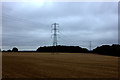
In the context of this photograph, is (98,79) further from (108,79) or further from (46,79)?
(46,79)

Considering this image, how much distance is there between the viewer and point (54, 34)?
203ft

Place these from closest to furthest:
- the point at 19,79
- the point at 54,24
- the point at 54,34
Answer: the point at 19,79 → the point at 54,34 → the point at 54,24

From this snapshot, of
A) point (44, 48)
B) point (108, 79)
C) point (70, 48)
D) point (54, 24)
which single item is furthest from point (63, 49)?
point (108, 79)

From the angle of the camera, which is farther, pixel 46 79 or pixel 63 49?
pixel 63 49

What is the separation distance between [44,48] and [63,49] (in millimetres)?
12726

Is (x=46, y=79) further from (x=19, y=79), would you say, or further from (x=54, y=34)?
(x=54, y=34)

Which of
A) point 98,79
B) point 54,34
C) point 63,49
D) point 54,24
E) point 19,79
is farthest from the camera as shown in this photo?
point 63,49

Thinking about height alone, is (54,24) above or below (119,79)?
above

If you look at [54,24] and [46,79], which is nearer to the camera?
[46,79]

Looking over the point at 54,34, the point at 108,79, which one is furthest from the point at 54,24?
the point at 108,79

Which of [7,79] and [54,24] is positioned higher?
Answer: [54,24]

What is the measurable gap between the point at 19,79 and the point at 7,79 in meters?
0.78

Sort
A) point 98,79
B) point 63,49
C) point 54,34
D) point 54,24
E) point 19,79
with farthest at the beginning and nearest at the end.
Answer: point 63,49 → point 54,24 → point 54,34 → point 98,79 → point 19,79

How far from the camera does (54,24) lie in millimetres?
67125
